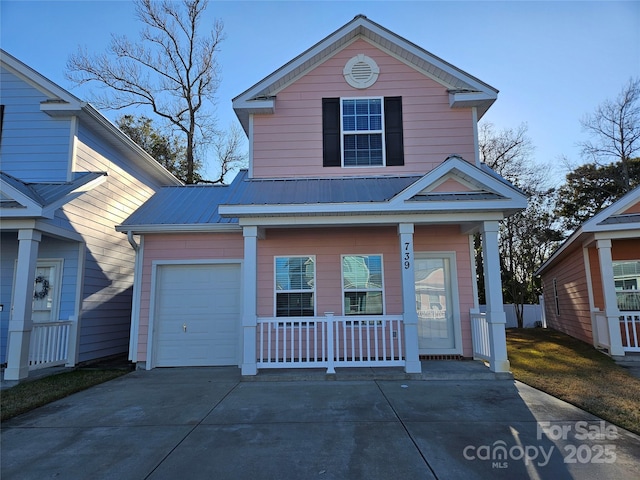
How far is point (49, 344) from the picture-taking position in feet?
25.3

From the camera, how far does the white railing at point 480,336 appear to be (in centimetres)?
714

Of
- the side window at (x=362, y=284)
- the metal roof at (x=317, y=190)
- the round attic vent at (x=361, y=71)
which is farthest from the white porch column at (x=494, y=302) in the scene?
the round attic vent at (x=361, y=71)

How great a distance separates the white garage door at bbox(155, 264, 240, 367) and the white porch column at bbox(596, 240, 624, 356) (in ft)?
27.9

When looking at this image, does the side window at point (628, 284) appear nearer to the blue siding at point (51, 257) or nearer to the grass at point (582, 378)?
the grass at point (582, 378)

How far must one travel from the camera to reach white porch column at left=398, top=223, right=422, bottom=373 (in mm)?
6684

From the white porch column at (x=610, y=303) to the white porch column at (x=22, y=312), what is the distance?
12.2 metres

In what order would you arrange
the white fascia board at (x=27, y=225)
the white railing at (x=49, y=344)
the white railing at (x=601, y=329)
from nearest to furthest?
the white fascia board at (x=27, y=225), the white railing at (x=49, y=344), the white railing at (x=601, y=329)

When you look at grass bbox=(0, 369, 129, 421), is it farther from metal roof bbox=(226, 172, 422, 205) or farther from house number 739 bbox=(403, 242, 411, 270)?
house number 739 bbox=(403, 242, 411, 270)

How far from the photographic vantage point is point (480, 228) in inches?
285

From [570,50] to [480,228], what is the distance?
5120mm

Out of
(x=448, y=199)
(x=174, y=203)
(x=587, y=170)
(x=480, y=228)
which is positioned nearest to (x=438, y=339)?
(x=480, y=228)

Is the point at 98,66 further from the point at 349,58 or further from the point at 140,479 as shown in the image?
the point at 140,479

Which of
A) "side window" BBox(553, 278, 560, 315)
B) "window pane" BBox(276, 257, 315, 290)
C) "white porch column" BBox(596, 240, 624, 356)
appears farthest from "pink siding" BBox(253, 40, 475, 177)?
"side window" BBox(553, 278, 560, 315)

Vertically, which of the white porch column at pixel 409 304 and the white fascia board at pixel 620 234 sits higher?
the white fascia board at pixel 620 234
